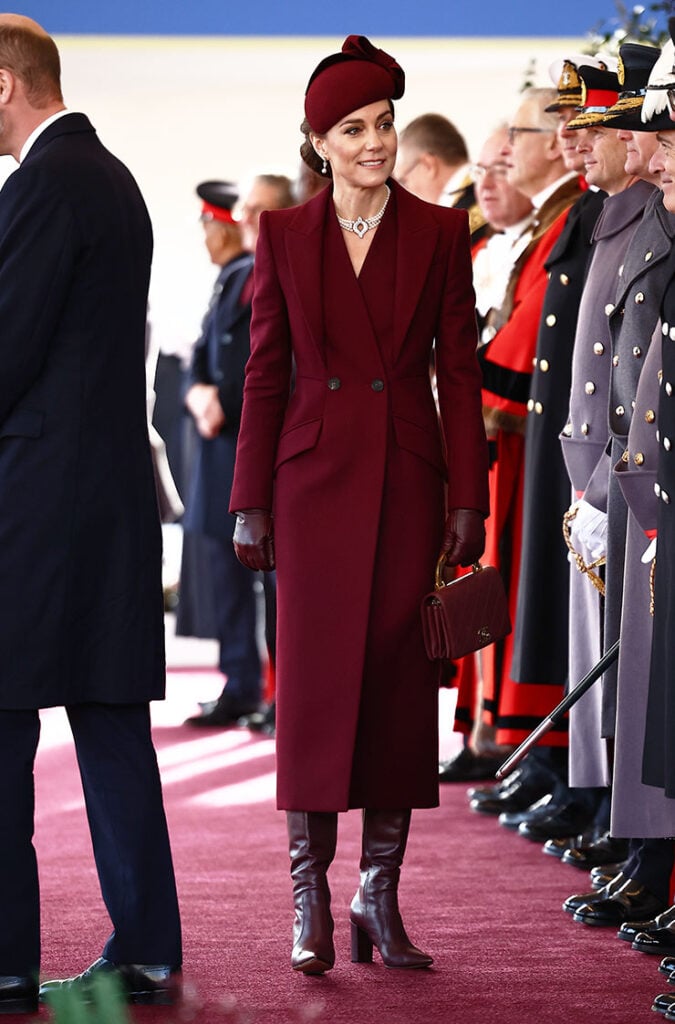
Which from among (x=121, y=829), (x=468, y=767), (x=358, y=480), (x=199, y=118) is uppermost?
(x=199, y=118)

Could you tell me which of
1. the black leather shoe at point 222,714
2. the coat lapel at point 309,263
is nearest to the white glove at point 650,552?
the coat lapel at point 309,263

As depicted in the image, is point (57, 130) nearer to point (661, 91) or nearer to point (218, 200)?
point (661, 91)

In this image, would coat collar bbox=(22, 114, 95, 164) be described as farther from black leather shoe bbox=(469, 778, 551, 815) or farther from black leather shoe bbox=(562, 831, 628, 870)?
black leather shoe bbox=(469, 778, 551, 815)

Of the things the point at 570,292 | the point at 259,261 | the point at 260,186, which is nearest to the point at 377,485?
the point at 259,261

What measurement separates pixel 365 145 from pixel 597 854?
169 cm

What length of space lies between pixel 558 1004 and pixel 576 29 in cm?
584

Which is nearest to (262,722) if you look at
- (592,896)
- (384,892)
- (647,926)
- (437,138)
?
(437,138)

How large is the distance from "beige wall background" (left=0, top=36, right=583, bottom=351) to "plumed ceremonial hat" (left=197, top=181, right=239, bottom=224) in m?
1.55

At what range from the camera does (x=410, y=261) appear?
10.3ft

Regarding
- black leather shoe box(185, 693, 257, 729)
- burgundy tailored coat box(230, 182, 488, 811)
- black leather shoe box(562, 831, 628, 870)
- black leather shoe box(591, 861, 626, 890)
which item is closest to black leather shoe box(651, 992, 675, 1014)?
burgundy tailored coat box(230, 182, 488, 811)

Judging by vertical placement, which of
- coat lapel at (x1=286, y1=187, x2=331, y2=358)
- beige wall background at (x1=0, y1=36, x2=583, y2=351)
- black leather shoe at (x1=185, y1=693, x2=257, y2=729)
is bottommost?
black leather shoe at (x1=185, y1=693, x2=257, y2=729)

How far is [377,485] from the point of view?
3.10 meters

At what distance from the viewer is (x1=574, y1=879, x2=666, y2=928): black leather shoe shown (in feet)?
11.4

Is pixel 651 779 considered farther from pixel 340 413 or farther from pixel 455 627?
pixel 340 413
